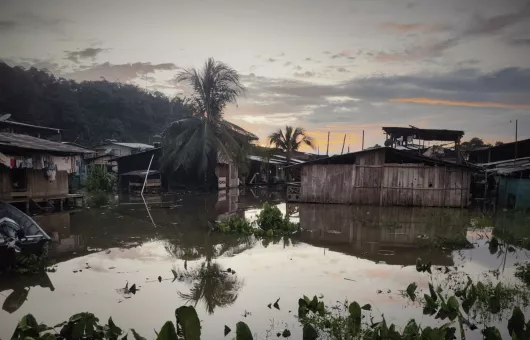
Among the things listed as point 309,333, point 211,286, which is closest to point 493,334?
Answer: point 309,333

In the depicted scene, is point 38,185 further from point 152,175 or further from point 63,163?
point 152,175

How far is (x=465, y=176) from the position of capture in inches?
754

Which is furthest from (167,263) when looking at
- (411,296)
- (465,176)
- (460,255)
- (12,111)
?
(12,111)

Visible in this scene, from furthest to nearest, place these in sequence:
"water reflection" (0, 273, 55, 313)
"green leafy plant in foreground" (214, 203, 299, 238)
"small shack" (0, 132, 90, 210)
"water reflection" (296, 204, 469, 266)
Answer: "small shack" (0, 132, 90, 210) → "green leafy plant in foreground" (214, 203, 299, 238) → "water reflection" (296, 204, 469, 266) → "water reflection" (0, 273, 55, 313)

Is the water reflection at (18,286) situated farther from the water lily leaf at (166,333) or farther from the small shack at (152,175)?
the small shack at (152,175)

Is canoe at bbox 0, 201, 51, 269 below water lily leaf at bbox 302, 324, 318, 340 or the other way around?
the other way around

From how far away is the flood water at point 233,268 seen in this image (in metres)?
6.27

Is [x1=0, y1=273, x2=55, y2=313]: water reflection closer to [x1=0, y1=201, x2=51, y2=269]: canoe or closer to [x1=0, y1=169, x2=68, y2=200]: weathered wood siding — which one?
[x1=0, y1=201, x2=51, y2=269]: canoe

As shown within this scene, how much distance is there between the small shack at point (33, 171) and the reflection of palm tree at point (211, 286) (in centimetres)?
963

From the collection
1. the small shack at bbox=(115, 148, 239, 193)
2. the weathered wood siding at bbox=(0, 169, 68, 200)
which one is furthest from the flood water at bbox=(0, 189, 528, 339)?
the small shack at bbox=(115, 148, 239, 193)

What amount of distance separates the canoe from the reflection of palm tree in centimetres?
339

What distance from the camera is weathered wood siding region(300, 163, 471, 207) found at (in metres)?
19.2

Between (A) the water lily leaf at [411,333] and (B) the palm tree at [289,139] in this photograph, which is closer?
(A) the water lily leaf at [411,333]

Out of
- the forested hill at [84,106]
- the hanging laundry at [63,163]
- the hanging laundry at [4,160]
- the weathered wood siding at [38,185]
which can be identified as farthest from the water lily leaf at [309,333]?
the forested hill at [84,106]
